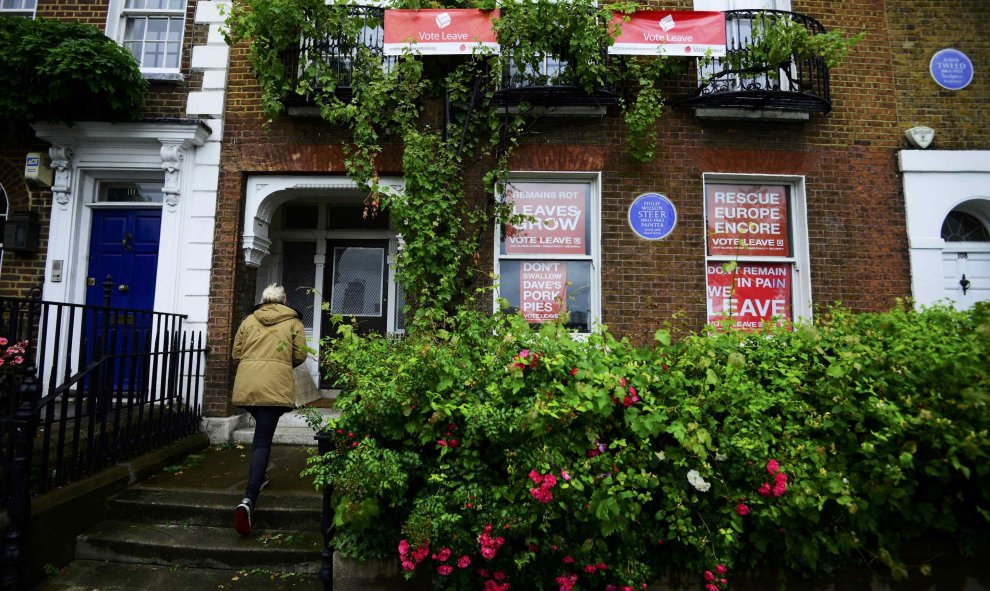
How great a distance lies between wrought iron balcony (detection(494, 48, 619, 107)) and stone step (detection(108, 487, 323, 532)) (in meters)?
4.82

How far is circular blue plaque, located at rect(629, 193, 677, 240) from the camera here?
6.17 m

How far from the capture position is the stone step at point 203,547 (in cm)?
360

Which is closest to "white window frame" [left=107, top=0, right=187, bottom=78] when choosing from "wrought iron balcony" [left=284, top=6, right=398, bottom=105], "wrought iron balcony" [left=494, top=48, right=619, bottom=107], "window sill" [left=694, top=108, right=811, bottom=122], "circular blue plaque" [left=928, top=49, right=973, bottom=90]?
"wrought iron balcony" [left=284, top=6, right=398, bottom=105]

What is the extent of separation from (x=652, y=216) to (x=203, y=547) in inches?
223

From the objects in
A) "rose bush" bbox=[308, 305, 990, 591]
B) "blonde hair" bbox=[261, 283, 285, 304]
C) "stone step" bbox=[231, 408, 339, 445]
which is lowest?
"stone step" bbox=[231, 408, 339, 445]

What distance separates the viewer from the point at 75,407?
4188 millimetres

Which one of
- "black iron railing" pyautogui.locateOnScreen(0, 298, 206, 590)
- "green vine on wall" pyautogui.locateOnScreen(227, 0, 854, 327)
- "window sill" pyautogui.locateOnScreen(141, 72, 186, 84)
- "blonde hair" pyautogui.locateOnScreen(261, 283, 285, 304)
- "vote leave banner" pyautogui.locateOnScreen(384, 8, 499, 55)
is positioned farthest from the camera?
"window sill" pyautogui.locateOnScreen(141, 72, 186, 84)

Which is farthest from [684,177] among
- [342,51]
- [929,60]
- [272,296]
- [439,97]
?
[272,296]

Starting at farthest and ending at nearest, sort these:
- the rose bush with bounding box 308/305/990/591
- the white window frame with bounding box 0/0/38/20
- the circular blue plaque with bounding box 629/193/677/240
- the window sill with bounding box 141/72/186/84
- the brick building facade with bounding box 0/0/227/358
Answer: the white window frame with bounding box 0/0/38/20 < the window sill with bounding box 141/72/186/84 < the circular blue plaque with bounding box 629/193/677/240 < the brick building facade with bounding box 0/0/227/358 < the rose bush with bounding box 308/305/990/591

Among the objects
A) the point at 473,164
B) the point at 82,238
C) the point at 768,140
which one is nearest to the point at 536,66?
the point at 473,164

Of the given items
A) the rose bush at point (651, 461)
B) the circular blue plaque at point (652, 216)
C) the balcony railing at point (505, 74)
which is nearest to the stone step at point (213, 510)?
the rose bush at point (651, 461)

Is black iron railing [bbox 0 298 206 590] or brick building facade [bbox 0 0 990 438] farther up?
brick building facade [bbox 0 0 990 438]

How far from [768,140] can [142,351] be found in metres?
7.65

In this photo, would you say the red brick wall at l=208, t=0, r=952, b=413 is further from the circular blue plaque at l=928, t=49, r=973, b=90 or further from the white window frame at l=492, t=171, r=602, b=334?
the circular blue plaque at l=928, t=49, r=973, b=90
